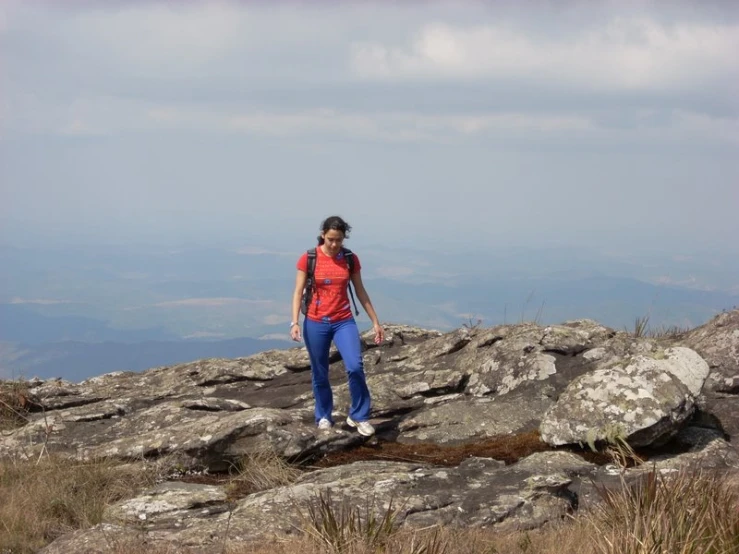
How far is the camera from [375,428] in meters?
12.2

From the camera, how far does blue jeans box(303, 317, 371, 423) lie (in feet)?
37.7

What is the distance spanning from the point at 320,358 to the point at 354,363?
61 cm

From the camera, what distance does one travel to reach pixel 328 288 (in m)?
11.6

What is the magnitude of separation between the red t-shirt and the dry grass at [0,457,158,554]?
3.35 meters

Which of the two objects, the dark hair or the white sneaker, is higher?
the dark hair

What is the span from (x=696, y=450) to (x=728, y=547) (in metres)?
4.90

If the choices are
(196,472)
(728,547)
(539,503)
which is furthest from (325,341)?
(728,547)

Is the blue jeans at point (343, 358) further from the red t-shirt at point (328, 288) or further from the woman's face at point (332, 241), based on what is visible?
the woman's face at point (332, 241)

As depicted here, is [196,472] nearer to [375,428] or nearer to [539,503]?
[375,428]

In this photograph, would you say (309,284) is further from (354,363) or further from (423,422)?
(423,422)

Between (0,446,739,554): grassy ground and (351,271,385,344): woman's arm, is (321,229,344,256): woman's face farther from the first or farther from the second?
(0,446,739,554): grassy ground

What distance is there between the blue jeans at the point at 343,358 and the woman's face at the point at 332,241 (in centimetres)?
108

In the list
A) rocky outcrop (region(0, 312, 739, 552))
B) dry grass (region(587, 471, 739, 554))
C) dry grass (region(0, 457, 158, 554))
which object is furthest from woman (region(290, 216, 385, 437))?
dry grass (region(587, 471, 739, 554))

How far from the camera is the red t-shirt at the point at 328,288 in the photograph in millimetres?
11555
